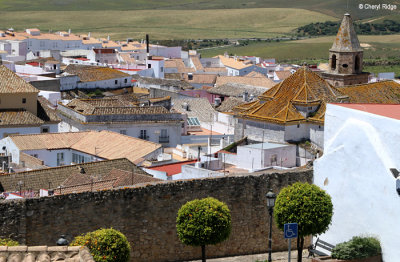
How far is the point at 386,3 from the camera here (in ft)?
326

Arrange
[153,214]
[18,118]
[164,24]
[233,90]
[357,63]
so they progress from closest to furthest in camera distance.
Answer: [153,214] < [18,118] < [357,63] < [233,90] < [164,24]

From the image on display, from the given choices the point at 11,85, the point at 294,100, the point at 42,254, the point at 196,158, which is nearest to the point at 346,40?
the point at 294,100

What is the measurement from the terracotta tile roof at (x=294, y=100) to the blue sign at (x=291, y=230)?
1142 centimetres

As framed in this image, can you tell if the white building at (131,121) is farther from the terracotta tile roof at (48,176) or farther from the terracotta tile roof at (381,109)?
the terracotta tile roof at (381,109)

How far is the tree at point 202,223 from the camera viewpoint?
17.3m

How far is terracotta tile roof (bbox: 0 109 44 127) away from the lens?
35688 millimetres

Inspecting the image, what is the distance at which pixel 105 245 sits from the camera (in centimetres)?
1567

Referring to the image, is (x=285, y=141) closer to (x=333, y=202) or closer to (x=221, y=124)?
(x=333, y=202)

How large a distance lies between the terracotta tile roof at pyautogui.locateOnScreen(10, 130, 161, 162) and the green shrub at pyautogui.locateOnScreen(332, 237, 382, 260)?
36.0 ft

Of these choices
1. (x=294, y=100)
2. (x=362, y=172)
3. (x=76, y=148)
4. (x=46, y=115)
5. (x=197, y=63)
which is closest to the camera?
(x=362, y=172)

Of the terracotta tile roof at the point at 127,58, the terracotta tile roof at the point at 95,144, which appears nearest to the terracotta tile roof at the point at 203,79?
the terracotta tile roof at the point at 127,58

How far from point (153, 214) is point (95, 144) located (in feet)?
41.8

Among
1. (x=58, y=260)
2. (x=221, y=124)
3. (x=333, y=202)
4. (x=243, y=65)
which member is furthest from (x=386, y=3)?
(x=58, y=260)

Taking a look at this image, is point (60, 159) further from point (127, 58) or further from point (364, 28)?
point (364, 28)
